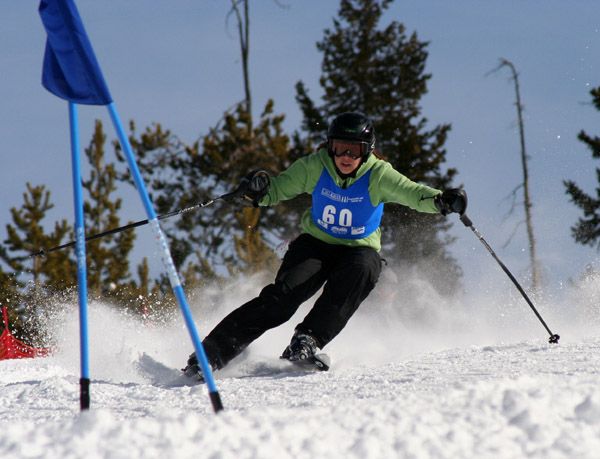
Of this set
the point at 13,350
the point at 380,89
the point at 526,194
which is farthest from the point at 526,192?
the point at 13,350

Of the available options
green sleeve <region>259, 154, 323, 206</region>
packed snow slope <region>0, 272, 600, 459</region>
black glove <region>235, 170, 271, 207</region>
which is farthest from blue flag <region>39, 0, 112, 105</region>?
green sleeve <region>259, 154, 323, 206</region>

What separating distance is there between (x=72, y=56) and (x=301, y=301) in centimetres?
258

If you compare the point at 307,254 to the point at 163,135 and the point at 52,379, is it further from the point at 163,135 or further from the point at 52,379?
the point at 163,135

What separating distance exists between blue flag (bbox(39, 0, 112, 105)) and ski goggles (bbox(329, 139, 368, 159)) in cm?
Result: 240

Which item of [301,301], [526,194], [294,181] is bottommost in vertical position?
[301,301]

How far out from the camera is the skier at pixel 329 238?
567 cm

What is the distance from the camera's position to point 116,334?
8.48 meters

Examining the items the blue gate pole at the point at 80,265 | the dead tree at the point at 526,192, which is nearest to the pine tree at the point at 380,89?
the dead tree at the point at 526,192

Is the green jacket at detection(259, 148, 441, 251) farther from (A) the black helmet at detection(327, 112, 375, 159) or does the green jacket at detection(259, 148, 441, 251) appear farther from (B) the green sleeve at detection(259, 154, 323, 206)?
(A) the black helmet at detection(327, 112, 375, 159)

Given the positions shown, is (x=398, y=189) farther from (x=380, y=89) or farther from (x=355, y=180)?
(x=380, y=89)

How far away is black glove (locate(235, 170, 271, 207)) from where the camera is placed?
609 centimetres

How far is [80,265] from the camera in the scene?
12.5 feet

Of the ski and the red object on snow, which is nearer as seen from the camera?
the ski

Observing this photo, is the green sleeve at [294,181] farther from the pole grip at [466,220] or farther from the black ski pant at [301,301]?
the pole grip at [466,220]
